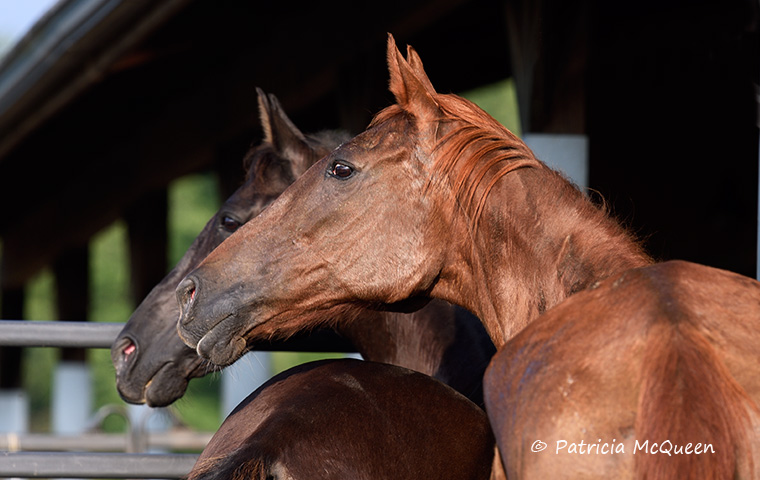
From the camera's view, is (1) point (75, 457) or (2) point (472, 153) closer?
(2) point (472, 153)

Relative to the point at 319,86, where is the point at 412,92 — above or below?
above

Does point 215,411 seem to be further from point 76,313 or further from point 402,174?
point 402,174

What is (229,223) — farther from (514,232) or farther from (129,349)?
(514,232)

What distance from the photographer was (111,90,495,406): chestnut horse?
3.01 meters

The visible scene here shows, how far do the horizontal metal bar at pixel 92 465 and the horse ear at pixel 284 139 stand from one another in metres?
1.10

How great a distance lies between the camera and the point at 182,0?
4.42 m

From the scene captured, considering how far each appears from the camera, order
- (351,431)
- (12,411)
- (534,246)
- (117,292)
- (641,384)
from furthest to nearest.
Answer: (117,292)
(12,411)
(534,246)
(351,431)
(641,384)

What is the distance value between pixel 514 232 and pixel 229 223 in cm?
124

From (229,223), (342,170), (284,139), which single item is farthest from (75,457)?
(342,170)

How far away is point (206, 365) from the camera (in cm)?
297

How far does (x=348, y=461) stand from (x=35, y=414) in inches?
1202

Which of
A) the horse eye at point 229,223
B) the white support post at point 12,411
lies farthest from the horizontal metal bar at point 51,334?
the white support post at point 12,411

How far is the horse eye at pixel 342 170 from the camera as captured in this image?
92.0 inches

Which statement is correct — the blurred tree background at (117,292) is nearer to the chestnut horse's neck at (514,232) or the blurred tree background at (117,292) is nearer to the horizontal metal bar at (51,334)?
the horizontal metal bar at (51,334)
